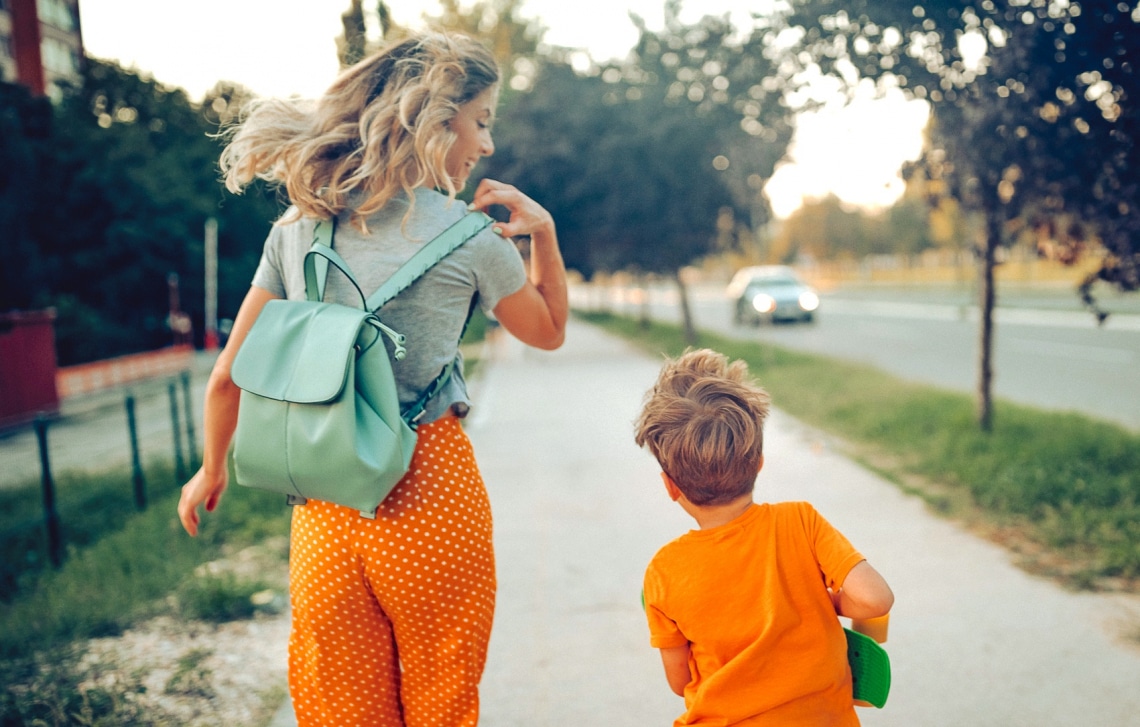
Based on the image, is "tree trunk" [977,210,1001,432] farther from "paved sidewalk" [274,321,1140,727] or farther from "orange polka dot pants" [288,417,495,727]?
"orange polka dot pants" [288,417,495,727]

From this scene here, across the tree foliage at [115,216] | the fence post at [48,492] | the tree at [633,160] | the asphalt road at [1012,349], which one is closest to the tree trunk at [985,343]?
the asphalt road at [1012,349]

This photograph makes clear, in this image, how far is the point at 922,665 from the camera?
3277 mm

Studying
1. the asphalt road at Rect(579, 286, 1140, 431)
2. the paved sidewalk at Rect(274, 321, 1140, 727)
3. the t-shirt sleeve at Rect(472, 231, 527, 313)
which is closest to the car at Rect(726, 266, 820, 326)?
the asphalt road at Rect(579, 286, 1140, 431)

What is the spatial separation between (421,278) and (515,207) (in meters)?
0.27

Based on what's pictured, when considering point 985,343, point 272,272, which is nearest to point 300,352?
point 272,272

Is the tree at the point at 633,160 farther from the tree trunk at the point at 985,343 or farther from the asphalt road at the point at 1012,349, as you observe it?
the tree trunk at the point at 985,343

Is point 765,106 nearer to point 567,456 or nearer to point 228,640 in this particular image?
point 567,456

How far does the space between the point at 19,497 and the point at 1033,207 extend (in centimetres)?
733

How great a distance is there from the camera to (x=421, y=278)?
175cm

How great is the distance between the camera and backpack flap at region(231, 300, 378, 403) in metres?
1.60

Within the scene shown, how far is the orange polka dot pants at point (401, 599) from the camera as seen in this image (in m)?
1.73

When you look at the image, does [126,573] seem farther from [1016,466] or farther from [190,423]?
[1016,466]

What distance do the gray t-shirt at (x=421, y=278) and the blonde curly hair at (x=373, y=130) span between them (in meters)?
0.04

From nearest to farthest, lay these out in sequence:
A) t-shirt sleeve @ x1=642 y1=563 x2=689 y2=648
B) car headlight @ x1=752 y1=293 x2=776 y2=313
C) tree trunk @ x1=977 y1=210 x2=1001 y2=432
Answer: t-shirt sleeve @ x1=642 y1=563 x2=689 y2=648 → tree trunk @ x1=977 y1=210 x2=1001 y2=432 → car headlight @ x1=752 y1=293 x2=776 y2=313
